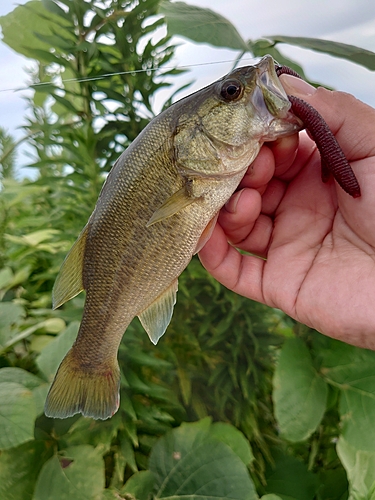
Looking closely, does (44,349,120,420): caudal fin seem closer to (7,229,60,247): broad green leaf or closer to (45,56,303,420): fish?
(45,56,303,420): fish

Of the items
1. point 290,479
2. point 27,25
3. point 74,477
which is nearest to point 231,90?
point 27,25

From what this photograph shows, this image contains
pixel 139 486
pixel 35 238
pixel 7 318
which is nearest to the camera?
pixel 139 486

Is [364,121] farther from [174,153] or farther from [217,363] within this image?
[217,363]

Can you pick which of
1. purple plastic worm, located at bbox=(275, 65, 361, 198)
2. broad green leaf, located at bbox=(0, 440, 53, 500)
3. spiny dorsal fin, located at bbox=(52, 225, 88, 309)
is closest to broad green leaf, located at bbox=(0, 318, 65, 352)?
broad green leaf, located at bbox=(0, 440, 53, 500)

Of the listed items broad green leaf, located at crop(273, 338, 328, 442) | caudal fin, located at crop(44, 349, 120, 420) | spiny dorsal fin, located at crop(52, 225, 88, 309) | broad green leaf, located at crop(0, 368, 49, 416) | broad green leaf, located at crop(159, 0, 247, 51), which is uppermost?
broad green leaf, located at crop(159, 0, 247, 51)

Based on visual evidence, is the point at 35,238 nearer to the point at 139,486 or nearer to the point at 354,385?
the point at 139,486

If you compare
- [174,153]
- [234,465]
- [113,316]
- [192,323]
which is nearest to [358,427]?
[234,465]
